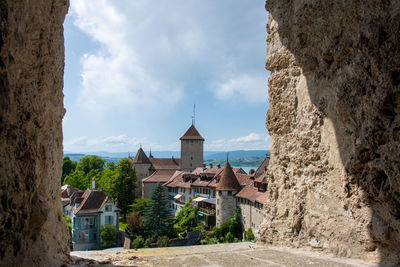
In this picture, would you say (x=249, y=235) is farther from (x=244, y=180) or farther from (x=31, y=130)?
(x=31, y=130)

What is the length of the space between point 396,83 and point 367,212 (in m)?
1.46

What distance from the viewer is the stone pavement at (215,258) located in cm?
358

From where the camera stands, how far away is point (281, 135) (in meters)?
5.16

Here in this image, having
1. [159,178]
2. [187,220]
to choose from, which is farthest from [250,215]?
[159,178]

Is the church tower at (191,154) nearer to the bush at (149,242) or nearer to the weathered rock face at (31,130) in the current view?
the bush at (149,242)

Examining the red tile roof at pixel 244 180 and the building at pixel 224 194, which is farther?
the red tile roof at pixel 244 180

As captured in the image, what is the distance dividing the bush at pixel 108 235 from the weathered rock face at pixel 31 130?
26182 millimetres


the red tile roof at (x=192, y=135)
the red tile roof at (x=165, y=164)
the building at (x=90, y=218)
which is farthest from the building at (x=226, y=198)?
the red tile roof at (x=165, y=164)

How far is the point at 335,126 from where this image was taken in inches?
161

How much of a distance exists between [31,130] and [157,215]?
30217 millimetres

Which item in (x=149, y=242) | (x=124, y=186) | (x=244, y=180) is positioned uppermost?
(x=244, y=180)

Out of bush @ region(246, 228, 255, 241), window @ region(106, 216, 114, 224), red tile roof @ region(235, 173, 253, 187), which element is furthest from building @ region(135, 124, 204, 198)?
bush @ region(246, 228, 255, 241)

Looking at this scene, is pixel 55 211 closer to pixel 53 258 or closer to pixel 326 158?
pixel 53 258

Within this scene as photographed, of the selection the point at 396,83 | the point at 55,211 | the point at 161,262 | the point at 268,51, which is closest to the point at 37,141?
the point at 55,211
